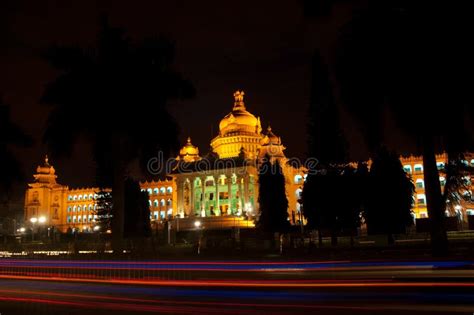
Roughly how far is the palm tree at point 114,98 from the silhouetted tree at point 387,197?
25.5m

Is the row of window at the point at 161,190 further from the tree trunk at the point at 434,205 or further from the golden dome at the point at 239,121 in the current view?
the tree trunk at the point at 434,205

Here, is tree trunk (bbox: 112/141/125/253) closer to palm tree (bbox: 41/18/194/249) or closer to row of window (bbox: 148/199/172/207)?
palm tree (bbox: 41/18/194/249)

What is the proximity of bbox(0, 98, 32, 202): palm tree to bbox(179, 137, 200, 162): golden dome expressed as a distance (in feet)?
245

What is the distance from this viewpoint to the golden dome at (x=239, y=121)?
97.2 metres

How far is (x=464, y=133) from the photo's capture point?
12.6 m

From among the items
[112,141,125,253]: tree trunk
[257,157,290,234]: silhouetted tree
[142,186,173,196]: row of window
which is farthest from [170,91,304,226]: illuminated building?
[112,141,125,253]: tree trunk

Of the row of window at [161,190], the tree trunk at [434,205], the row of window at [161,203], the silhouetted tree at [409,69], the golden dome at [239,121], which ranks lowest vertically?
the tree trunk at [434,205]

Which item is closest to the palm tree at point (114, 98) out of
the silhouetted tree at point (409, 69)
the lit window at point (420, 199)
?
the silhouetted tree at point (409, 69)

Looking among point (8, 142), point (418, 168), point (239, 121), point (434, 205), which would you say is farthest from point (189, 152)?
point (434, 205)

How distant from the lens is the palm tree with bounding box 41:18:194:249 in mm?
15742

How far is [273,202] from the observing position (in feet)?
148

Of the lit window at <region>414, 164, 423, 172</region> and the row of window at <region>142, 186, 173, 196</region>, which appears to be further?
the row of window at <region>142, 186, 173, 196</region>

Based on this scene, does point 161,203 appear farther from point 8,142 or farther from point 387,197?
point 8,142

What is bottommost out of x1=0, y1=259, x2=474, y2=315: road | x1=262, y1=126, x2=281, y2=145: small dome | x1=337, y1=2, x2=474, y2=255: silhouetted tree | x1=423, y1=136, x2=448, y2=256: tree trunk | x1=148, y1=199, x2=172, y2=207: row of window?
x1=0, y1=259, x2=474, y2=315: road
